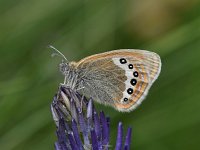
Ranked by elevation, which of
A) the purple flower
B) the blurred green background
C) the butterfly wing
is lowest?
the purple flower

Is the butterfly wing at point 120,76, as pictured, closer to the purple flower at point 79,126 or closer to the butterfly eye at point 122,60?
the butterfly eye at point 122,60

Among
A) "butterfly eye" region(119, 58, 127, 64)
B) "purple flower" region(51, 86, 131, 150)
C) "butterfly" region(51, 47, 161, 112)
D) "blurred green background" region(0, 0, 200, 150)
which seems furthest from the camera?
"blurred green background" region(0, 0, 200, 150)

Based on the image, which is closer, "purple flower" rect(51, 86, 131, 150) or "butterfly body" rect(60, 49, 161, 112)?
"purple flower" rect(51, 86, 131, 150)

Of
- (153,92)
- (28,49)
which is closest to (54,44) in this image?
(28,49)

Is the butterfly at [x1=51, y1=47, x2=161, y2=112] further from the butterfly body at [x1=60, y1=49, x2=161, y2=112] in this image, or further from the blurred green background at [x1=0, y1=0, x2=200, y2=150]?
the blurred green background at [x1=0, y1=0, x2=200, y2=150]

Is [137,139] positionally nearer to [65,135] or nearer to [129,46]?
[129,46]

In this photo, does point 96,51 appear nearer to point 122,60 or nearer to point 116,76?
point 116,76

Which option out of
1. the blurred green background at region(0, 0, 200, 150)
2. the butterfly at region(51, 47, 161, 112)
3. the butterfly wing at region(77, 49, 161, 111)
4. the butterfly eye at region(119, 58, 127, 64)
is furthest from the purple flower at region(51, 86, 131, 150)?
the blurred green background at region(0, 0, 200, 150)
